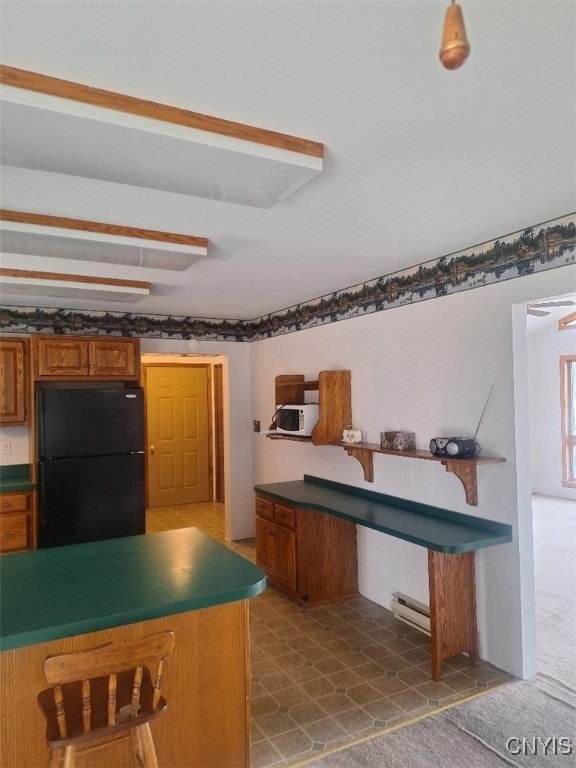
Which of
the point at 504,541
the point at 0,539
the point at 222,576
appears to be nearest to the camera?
the point at 222,576

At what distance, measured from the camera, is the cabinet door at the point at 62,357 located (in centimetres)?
413

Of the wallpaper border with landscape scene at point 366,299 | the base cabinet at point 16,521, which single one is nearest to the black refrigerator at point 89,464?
the base cabinet at point 16,521

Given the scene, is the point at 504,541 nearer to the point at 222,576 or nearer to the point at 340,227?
the point at 222,576

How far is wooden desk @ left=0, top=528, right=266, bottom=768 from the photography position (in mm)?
1681

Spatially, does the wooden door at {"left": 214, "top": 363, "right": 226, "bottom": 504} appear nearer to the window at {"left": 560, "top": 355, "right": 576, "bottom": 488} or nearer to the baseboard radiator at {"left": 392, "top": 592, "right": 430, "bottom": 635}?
the baseboard radiator at {"left": 392, "top": 592, "right": 430, "bottom": 635}

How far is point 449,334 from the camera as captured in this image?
10.2ft

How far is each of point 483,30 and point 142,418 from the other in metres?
3.85

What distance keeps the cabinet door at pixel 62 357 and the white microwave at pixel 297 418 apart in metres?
1.72

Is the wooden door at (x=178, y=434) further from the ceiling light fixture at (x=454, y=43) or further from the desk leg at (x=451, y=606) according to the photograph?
the ceiling light fixture at (x=454, y=43)

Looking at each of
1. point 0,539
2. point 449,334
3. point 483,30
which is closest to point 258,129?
point 483,30

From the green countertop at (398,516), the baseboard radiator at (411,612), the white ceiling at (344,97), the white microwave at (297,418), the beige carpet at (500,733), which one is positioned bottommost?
the beige carpet at (500,733)

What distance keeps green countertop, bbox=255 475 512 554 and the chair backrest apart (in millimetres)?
1565

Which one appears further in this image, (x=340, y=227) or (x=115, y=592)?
(x=340, y=227)

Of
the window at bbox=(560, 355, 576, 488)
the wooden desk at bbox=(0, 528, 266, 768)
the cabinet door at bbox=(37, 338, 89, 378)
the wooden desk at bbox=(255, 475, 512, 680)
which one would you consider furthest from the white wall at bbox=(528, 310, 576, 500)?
the wooden desk at bbox=(0, 528, 266, 768)
